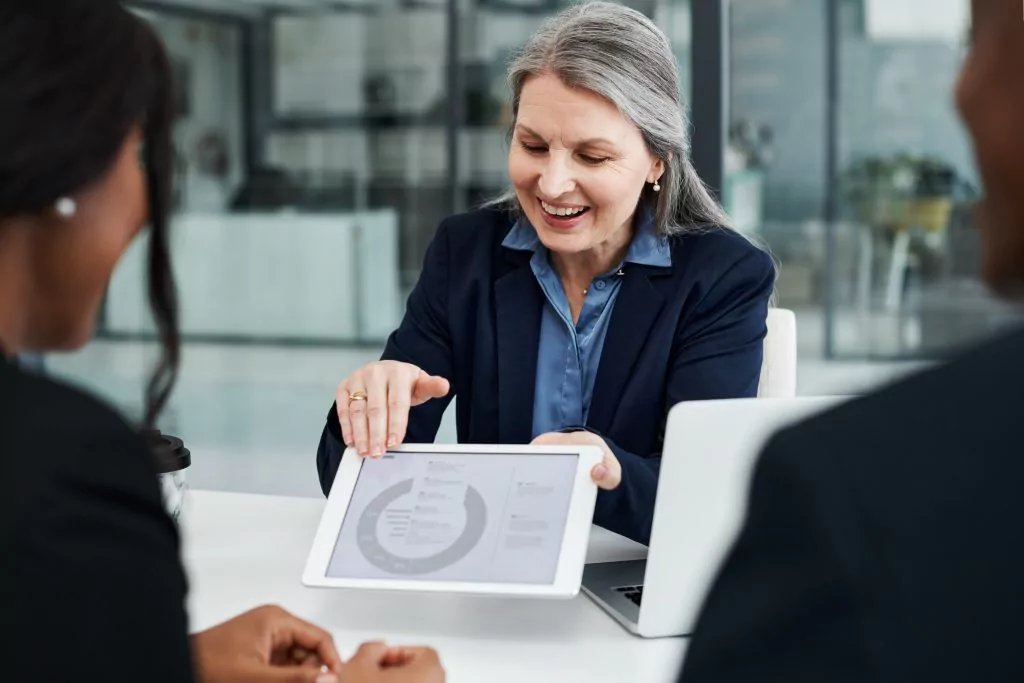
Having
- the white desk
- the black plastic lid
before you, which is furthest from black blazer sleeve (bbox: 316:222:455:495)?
the black plastic lid

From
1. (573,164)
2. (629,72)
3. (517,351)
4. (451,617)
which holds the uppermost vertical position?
(629,72)

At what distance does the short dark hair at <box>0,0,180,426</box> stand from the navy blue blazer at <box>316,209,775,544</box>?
3.34ft

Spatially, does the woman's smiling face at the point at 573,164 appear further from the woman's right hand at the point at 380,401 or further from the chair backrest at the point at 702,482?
the chair backrest at the point at 702,482

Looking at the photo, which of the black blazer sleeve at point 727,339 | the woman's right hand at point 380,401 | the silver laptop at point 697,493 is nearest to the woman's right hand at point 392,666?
the silver laptop at point 697,493

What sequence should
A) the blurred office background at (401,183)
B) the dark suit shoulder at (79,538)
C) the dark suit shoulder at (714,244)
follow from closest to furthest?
the dark suit shoulder at (79,538) < the dark suit shoulder at (714,244) < the blurred office background at (401,183)

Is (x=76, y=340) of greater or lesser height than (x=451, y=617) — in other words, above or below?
above

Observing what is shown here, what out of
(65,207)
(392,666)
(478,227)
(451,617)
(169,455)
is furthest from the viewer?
(478,227)

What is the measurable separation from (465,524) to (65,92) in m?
0.73

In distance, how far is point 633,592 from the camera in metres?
1.48

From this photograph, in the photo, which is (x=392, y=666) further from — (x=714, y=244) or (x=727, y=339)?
(x=714, y=244)

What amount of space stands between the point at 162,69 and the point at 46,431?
0.36 m

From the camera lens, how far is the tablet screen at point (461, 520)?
4.42 feet

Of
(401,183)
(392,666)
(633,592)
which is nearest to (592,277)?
(633,592)

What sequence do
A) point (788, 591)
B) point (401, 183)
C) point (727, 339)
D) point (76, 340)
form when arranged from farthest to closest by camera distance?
point (401, 183) → point (727, 339) → point (76, 340) → point (788, 591)
